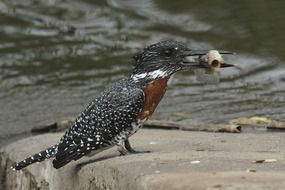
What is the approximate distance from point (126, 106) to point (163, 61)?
338 millimetres

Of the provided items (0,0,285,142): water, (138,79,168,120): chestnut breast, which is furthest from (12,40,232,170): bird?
(0,0,285,142): water

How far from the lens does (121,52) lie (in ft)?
36.0

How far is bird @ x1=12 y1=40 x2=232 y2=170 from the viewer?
16.8ft

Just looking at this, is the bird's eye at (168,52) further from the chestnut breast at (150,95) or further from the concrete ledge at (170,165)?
the concrete ledge at (170,165)

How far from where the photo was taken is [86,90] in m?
9.59

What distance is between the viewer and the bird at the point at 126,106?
202 inches

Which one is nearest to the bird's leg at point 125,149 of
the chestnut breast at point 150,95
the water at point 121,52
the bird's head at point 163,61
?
the chestnut breast at point 150,95

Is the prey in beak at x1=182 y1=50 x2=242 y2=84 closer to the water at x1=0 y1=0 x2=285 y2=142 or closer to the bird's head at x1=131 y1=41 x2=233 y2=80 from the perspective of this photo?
the bird's head at x1=131 y1=41 x2=233 y2=80

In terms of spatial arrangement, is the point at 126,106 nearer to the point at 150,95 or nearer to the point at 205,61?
the point at 150,95

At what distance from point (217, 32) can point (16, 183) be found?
5.23 m

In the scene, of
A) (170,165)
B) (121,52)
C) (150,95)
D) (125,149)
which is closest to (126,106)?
(150,95)

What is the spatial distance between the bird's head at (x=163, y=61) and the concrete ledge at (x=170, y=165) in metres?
0.46

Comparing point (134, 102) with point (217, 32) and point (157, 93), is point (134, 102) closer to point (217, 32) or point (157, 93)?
point (157, 93)

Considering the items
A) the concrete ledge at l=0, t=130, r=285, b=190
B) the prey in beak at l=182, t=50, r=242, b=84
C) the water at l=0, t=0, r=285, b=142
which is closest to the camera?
the concrete ledge at l=0, t=130, r=285, b=190
